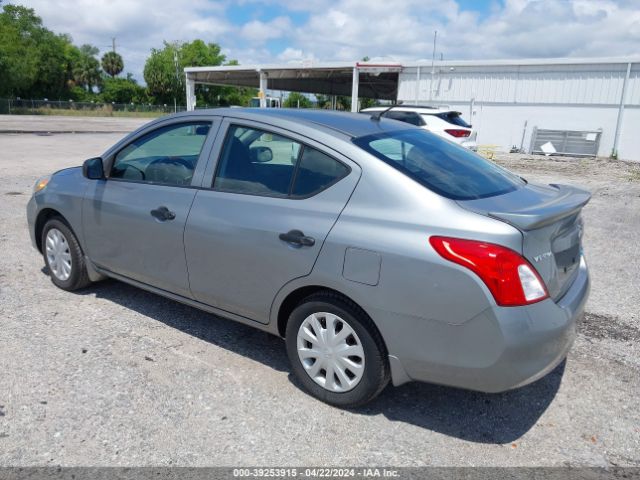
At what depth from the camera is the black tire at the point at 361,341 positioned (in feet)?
9.46

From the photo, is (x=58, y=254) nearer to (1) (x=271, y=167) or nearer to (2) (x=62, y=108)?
(1) (x=271, y=167)

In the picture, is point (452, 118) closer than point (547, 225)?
No

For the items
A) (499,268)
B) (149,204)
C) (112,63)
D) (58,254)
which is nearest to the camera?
(499,268)

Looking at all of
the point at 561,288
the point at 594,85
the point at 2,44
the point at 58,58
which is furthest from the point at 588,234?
the point at 58,58

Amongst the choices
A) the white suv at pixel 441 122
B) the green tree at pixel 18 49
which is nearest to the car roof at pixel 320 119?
the white suv at pixel 441 122

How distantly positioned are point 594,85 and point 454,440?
70.9 feet

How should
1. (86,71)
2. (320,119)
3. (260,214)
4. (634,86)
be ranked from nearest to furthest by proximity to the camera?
(260,214), (320,119), (634,86), (86,71)

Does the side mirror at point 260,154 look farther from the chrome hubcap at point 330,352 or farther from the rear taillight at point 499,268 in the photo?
the rear taillight at point 499,268

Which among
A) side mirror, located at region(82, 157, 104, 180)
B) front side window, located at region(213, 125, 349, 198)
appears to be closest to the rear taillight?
front side window, located at region(213, 125, 349, 198)

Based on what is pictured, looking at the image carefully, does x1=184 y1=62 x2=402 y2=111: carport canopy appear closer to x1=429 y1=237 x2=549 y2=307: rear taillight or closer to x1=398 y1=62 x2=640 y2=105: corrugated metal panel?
x1=398 y1=62 x2=640 y2=105: corrugated metal panel

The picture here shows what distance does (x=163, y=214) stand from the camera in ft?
12.1

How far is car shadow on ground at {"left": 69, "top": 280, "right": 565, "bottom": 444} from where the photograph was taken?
3.01m

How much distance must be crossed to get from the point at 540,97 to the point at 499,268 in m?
21.7

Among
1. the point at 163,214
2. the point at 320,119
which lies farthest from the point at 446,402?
the point at 163,214
